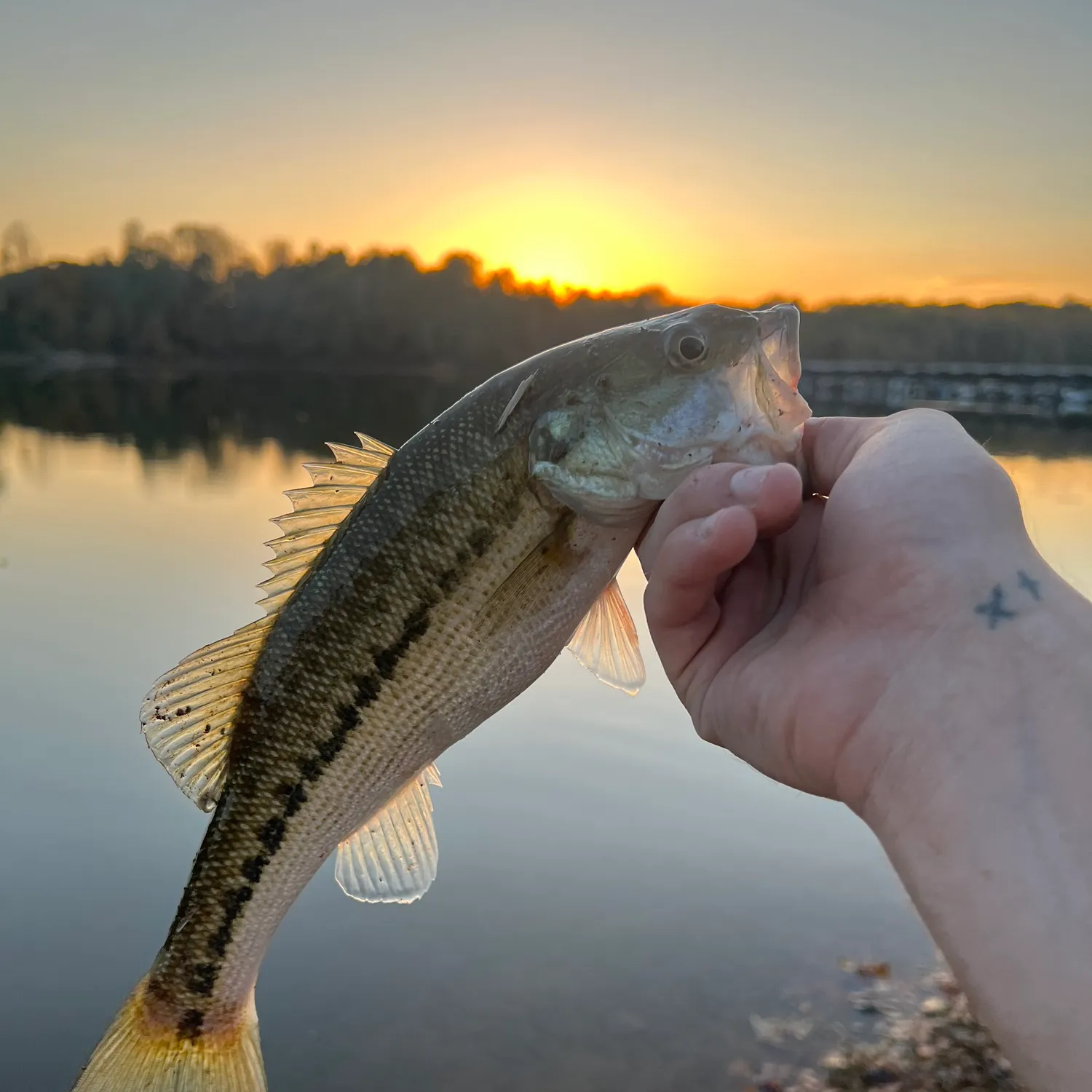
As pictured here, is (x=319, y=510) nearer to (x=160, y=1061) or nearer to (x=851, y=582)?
(x=851, y=582)

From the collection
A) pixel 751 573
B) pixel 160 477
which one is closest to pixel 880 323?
pixel 160 477

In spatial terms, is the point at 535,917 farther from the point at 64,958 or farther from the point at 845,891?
the point at 64,958

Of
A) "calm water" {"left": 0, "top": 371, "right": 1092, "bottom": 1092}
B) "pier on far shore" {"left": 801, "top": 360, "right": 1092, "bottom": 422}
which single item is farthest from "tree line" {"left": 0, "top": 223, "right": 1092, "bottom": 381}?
"calm water" {"left": 0, "top": 371, "right": 1092, "bottom": 1092}

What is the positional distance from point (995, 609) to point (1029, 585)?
13 centimetres

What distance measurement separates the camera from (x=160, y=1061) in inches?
120

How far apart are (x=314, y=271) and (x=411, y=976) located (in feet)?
343

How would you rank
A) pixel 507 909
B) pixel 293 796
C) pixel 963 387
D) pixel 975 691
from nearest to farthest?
pixel 975 691 → pixel 293 796 → pixel 507 909 → pixel 963 387

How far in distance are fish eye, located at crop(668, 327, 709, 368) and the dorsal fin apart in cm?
101

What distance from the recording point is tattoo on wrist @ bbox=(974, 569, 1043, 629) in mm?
2332

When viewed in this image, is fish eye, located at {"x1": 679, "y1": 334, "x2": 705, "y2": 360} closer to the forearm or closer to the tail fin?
the forearm

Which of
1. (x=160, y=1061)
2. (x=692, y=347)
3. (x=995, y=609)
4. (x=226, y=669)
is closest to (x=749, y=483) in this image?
(x=692, y=347)

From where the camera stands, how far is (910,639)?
2412 millimetres

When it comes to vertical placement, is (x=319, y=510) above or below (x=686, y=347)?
below

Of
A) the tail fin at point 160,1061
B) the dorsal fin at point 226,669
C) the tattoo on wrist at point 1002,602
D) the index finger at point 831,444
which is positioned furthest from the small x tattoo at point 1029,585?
the tail fin at point 160,1061
